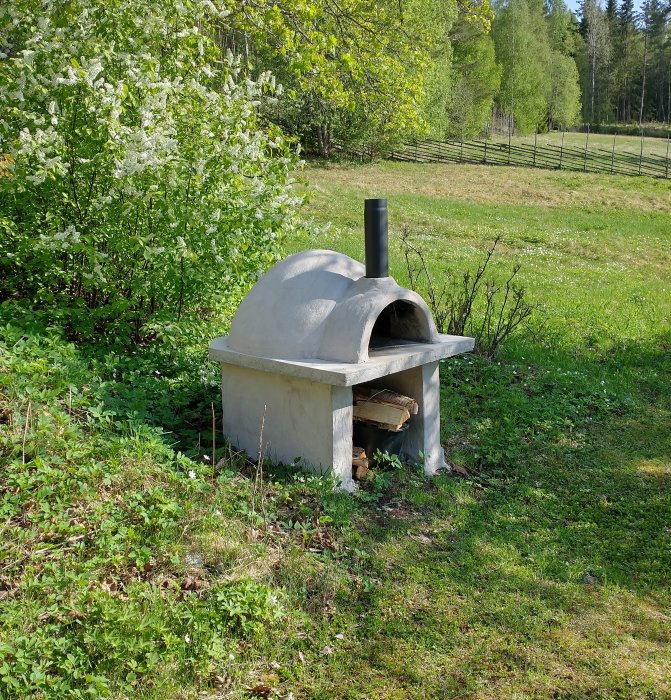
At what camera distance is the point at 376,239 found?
5602mm

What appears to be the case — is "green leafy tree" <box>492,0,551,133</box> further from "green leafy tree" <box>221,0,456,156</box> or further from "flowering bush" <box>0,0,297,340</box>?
"flowering bush" <box>0,0,297,340</box>

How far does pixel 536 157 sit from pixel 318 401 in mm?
41507

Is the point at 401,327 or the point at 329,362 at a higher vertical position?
the point at 401,327

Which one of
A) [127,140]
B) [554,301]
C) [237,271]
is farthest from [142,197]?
[554,301]

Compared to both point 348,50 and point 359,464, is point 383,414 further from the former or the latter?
point 348,50

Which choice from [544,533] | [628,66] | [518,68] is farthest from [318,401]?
[628,66]

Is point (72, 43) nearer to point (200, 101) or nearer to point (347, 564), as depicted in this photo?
point (200, 101)

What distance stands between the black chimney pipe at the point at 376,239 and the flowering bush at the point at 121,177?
1.39 metres

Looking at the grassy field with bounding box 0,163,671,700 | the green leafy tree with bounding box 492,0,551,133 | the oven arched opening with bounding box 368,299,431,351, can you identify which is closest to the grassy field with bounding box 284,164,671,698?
the grassy field with bounding box 0,163,671,700

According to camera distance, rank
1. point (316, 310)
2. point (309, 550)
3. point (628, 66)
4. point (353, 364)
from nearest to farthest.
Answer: point (309, 550), point (353, 364), point (316, 310), point (628, 66)

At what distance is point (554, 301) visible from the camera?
1222 cm

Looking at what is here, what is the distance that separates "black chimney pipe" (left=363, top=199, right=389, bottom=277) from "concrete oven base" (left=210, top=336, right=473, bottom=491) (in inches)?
25.2

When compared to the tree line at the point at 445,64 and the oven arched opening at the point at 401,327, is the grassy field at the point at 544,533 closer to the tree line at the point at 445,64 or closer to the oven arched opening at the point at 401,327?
the oven arched opening at the point at 401,327

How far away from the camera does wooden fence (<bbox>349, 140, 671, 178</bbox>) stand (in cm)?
4013
